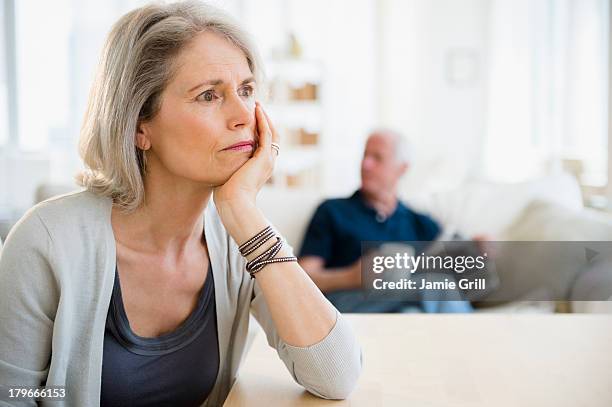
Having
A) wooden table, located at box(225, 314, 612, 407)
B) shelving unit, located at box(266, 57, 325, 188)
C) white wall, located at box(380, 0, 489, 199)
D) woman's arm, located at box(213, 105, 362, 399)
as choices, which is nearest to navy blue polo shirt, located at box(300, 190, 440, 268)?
wooden table, located at box(225, 314, 612, 407)

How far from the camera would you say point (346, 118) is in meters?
5.17

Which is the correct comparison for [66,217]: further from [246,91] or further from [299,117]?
[299,117]

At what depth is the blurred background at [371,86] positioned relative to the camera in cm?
384

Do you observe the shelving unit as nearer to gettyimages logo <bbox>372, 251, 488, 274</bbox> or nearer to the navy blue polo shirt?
the navy blue polo shirt

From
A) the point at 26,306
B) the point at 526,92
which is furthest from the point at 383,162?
the point at 526,92

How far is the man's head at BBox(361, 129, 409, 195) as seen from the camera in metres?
2.13

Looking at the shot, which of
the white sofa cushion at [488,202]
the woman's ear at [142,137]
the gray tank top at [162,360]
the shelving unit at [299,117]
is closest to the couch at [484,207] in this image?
the white sofa cushion at [488,202]

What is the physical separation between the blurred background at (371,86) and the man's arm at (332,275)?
1479 mm

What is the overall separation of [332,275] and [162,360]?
104 centimetres

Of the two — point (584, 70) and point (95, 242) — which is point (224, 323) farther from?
point (584, 70)

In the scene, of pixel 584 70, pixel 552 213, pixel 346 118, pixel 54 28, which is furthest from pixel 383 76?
pixel 552 213

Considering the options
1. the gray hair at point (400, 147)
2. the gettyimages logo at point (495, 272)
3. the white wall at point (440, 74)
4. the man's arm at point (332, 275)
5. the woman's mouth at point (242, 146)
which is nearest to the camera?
the woman's mouth at point (242, 146)

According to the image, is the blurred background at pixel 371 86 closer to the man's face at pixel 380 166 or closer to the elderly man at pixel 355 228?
the man's face at pixel 380 166

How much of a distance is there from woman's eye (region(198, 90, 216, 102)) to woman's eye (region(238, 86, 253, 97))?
4 centimetres
